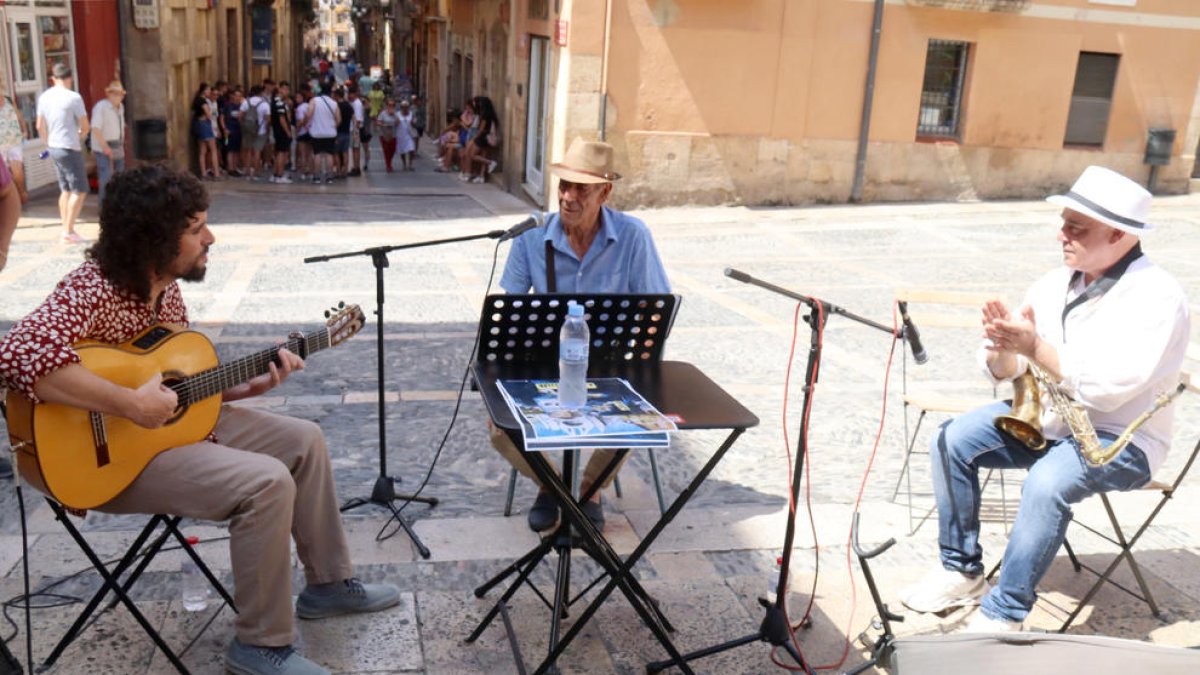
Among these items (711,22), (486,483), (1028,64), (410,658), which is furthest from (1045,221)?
(410,658)

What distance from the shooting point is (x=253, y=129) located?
1736 centimetres

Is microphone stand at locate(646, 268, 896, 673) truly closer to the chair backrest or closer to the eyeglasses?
the eyeglasses

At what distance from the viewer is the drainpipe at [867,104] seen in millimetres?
14117

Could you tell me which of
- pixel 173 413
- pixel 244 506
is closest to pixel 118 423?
pixel 173 413

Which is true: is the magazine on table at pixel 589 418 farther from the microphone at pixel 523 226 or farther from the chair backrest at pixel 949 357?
the chair backrest at pixel 949 357

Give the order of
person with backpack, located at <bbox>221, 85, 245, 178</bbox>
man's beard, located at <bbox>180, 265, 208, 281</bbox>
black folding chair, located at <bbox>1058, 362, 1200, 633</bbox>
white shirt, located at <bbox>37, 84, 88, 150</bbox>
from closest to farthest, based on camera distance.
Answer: man's beard, located at <bbox>180, 265, 208, 281</bbox> → black folding chair, located at <bbox>1058, 362, 1200, 633</bbox> → white shirt, located at <bbox>37, 84, 88, 150</bbox> → person with backpack, located at <bbox>221, 85, 245, 178</bbox>

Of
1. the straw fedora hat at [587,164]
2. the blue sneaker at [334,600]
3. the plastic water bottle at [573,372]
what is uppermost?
the straw fedora hat at [587,164]

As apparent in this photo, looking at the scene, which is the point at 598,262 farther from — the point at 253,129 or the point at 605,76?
the point at 253,129

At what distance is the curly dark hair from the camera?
3193 mm

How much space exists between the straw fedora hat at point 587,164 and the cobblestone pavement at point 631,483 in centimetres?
147

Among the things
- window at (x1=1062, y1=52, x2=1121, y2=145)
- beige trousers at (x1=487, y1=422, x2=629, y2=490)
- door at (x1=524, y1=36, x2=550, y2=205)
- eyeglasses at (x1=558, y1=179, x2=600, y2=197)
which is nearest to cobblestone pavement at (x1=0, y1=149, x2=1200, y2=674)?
beige trousers at (x1=487, y1=422, x2=629, y2=490)

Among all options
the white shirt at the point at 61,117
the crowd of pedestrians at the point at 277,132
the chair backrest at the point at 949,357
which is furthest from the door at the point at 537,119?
the chair backrest at the point at 949,357

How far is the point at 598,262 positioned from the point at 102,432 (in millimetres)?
2031

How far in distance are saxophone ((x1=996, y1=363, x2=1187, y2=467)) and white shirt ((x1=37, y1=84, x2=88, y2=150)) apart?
9.54 meters
